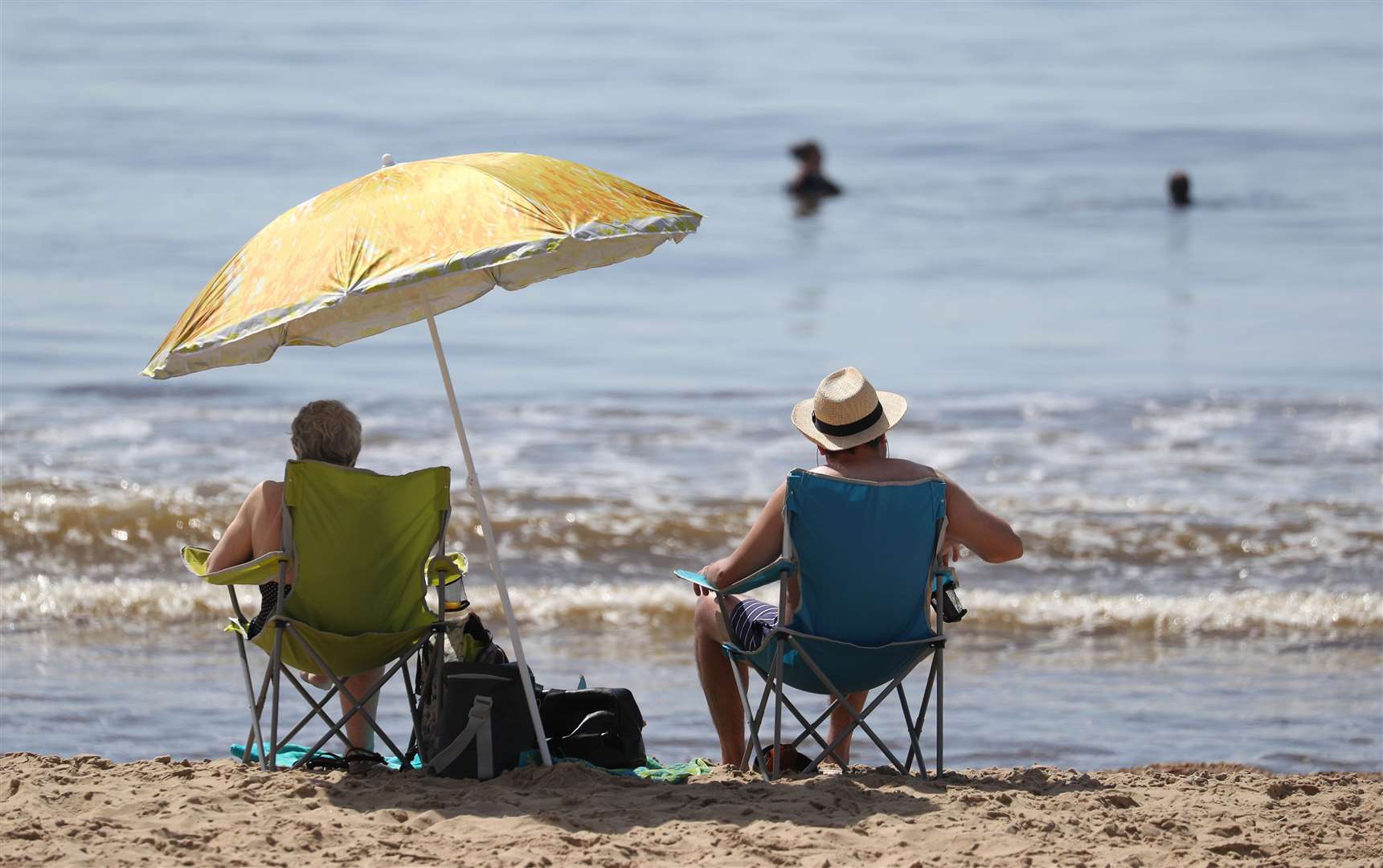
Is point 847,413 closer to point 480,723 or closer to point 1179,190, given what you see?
point 480,723

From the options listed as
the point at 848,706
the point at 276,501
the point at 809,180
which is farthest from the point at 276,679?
the point at 809,180

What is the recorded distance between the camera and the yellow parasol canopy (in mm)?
3689

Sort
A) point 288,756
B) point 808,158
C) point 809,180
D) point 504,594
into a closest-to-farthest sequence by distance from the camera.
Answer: point 504,594 → point 288,756 → point 809,180 → point 808,158

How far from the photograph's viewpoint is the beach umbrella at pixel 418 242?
3.69m

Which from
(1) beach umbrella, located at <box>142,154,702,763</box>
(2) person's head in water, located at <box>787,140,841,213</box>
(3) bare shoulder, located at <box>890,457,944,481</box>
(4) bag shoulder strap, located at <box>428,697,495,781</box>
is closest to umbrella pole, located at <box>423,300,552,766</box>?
(1) beach umbrella, located at <box>142,154,702,763</box>

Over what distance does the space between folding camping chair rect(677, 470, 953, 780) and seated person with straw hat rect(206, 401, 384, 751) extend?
97 centimetres

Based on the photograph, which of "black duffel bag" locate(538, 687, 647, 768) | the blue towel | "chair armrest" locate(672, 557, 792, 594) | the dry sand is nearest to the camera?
the dry sand

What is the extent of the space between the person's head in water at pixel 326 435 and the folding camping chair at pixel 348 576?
112 mm

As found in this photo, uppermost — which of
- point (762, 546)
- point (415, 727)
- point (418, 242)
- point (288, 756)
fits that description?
point (418, 242)

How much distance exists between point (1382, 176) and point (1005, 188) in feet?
23.2

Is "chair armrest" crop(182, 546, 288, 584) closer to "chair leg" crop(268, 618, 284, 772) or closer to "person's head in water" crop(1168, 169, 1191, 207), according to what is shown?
"chair leg" crop(268, 618, 284, 772)

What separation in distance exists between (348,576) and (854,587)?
1.29 m

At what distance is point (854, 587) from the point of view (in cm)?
414

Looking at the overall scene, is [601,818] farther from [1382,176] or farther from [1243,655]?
[1382,176]
